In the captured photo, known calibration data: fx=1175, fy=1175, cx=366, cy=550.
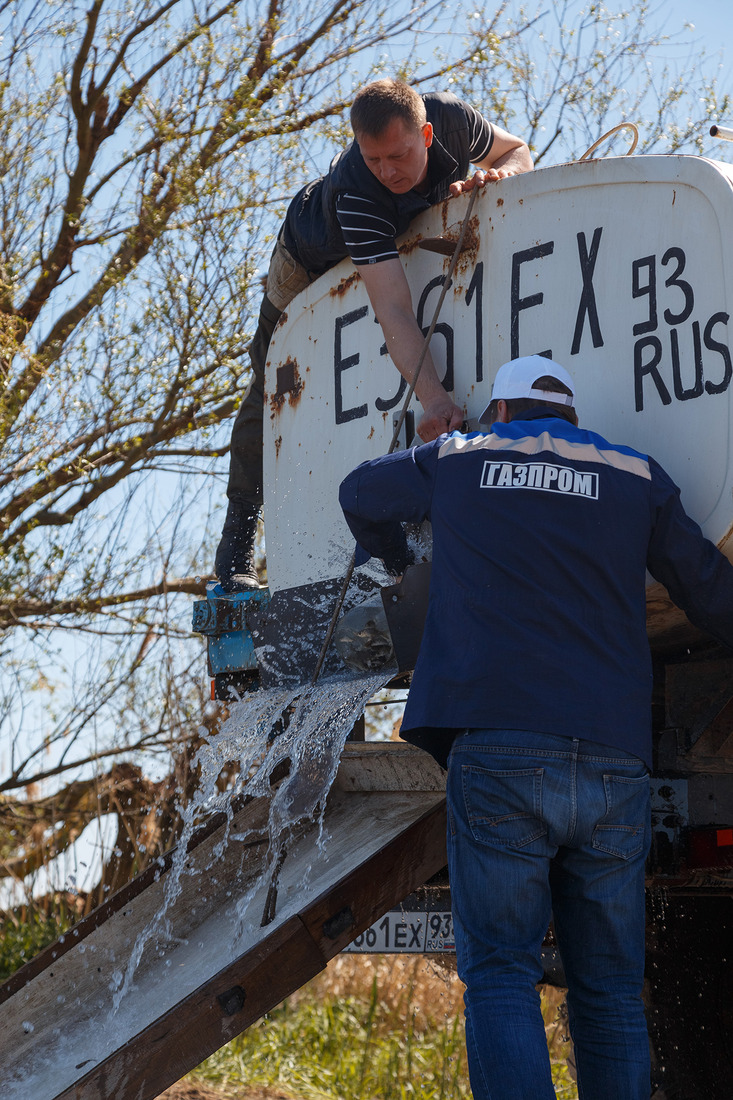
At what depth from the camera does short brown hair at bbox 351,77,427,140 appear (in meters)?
3.41

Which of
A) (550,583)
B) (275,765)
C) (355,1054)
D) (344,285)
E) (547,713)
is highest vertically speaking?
(344,285)

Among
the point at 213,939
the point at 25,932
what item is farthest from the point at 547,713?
the point at 25,932

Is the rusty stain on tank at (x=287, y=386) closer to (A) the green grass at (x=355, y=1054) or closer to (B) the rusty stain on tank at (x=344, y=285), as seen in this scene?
(B) the rusty stain on tank at (x=344, y=285)

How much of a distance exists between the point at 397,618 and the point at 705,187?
1.27 meters

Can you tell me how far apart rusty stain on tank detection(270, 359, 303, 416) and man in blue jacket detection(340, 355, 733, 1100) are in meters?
1.38

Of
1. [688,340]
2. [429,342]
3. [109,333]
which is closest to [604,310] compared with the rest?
[688,340]

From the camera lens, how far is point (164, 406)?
24.8 ft

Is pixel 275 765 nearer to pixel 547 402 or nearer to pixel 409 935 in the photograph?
pixel 547 402

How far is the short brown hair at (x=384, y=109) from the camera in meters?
3.41

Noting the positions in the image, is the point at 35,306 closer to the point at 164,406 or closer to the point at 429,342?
the point at 164,406

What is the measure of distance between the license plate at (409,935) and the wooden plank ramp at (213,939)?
3.49 ft

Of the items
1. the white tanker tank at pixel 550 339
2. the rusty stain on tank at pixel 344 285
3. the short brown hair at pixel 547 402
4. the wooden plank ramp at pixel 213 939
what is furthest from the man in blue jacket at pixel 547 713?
the rusty stain on tank at pixel 344 285

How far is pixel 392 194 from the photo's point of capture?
354 centimetres

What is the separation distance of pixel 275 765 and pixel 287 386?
4.40 feet
